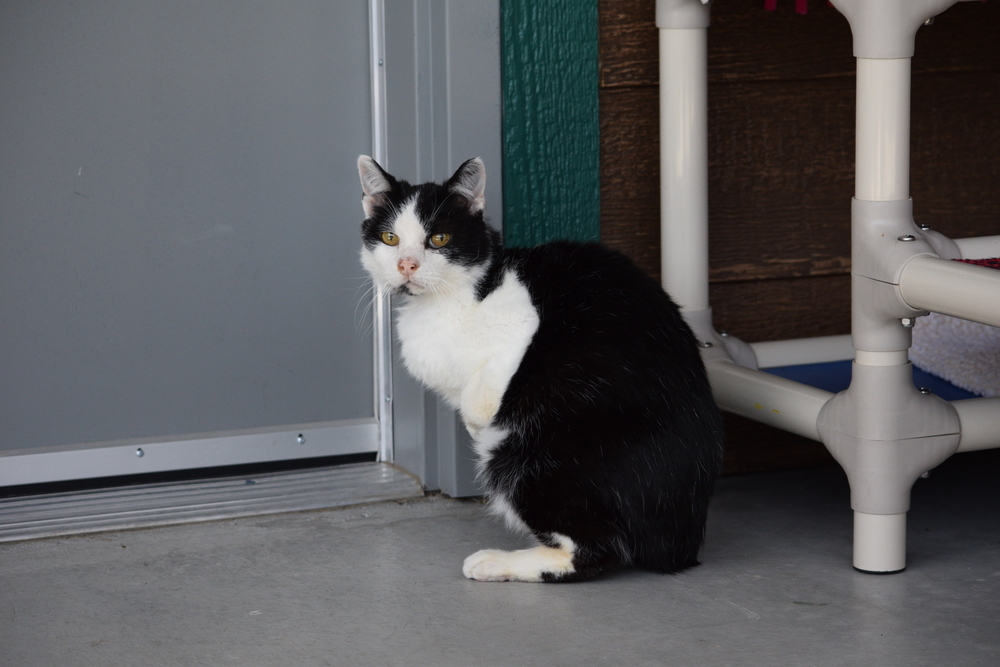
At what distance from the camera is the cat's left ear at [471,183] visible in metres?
1.54

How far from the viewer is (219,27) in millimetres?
1798

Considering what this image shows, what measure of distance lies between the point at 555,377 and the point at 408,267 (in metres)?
0.25

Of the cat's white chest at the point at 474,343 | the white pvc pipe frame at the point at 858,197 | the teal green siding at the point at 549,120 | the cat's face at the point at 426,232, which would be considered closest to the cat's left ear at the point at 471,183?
the cat's face at the point at 426,232

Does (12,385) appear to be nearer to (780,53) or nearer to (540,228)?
(540,228)

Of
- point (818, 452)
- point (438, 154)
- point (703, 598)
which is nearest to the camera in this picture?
point (703, 598)

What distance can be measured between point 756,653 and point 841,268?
3.16 feet

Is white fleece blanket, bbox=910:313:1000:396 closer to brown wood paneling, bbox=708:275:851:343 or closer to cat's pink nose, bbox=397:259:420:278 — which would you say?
brown wood paneling, bbox=708:275:851:343

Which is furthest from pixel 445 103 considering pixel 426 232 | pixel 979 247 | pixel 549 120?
pixel 979 247

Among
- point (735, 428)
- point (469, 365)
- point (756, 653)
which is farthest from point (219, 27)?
point (756, 653)

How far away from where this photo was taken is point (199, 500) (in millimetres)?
1816

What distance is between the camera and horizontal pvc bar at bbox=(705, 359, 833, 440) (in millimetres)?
1510

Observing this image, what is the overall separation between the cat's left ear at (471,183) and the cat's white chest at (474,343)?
115 mm

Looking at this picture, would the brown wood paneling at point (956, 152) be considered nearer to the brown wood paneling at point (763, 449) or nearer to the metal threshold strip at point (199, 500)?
the brown wood paneling at point (763, 449)

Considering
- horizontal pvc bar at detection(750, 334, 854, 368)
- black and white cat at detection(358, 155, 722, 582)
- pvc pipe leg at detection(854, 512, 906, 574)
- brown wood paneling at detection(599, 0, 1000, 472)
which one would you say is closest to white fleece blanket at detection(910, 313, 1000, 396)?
horizontal pvc bar at detection(750, 334, 854, 368)
